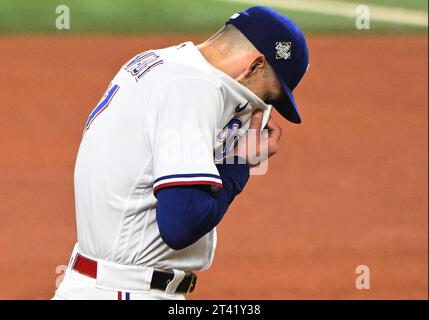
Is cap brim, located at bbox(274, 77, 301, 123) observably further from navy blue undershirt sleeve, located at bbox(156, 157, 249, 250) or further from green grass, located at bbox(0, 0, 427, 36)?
green grass, located at bbox(0, 0, 427, 36)

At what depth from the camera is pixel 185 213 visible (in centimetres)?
309

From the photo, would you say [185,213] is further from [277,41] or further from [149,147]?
[277,41]

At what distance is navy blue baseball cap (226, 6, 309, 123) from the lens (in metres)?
3.41

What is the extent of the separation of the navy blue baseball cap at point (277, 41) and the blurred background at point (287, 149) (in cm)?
321

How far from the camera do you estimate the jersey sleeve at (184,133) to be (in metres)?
3.09

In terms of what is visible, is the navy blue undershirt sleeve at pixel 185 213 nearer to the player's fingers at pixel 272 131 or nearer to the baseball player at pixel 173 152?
the baseball player at pixel 173 152

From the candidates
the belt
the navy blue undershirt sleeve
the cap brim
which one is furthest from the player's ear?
the belt

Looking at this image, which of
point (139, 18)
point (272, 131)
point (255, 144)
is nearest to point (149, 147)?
point (255, 144)

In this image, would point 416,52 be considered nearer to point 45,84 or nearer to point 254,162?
point 45,84

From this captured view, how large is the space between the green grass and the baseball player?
26.7ft

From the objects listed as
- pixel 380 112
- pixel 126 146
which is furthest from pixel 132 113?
pixel 380 112

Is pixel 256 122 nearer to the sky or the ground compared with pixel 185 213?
nearer to the sky

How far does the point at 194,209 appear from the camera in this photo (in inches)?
122

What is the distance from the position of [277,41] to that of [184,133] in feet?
1.99
